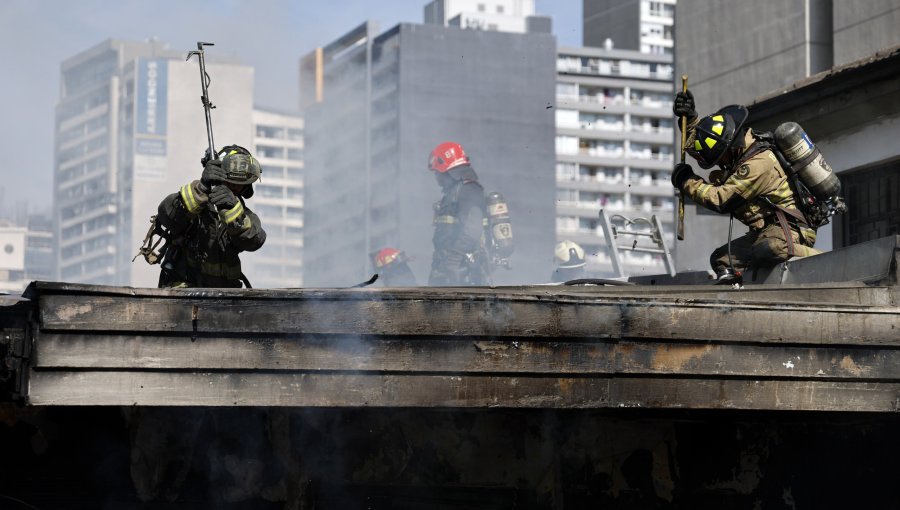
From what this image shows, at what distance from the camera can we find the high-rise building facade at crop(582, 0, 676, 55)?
347 feet

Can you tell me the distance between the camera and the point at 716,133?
7762 mm

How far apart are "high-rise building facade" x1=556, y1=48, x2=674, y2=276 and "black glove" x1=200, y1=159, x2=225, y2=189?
9432 centimetres

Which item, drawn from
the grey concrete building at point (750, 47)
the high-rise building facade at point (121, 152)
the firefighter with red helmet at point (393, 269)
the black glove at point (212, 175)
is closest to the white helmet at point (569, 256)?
the firefighter with red helmet at point (393, 269)

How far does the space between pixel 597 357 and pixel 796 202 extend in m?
3.23

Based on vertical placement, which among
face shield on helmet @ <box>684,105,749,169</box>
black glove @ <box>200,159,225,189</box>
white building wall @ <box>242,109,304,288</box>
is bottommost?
black glove @ <box>200,159,225,189</box>

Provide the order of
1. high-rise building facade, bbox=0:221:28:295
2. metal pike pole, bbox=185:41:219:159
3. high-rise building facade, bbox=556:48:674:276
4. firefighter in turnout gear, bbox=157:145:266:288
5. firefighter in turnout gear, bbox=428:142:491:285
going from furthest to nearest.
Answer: high-rise building facade, bbox=556:48:674:276, high-rise building facade, bbox=0:221:28:295, firefighter in turnout gear, bbox=428:142:491:285, metal pike pole, bbox=185:41:219:159, firefighter in turnout gear, bbox=157:145:266:288

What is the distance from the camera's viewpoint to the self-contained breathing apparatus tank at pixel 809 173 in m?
7.66

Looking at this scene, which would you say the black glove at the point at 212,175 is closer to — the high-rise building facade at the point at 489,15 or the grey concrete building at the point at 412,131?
the grey concrete building at the point at 412,131

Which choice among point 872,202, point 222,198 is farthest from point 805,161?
point 872,202

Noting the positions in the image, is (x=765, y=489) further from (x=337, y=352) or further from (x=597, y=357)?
(x=337, y=352)

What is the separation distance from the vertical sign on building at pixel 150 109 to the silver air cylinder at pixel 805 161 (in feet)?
369

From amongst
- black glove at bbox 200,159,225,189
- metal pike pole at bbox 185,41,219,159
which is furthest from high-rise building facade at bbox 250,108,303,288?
black glove at bbox 200,159,225,189

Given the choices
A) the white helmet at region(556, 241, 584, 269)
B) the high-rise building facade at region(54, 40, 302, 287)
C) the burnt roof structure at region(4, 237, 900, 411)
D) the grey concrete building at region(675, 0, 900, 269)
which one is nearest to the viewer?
the burnt roof structure at region(4, 237, 900, 411)

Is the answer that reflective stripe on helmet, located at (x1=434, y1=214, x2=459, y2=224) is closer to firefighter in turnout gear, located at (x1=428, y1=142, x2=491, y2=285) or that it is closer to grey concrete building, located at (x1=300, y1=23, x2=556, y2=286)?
firefighter in turnout gear, located at (x1=428, y1=142, x2=491, y2=285)
